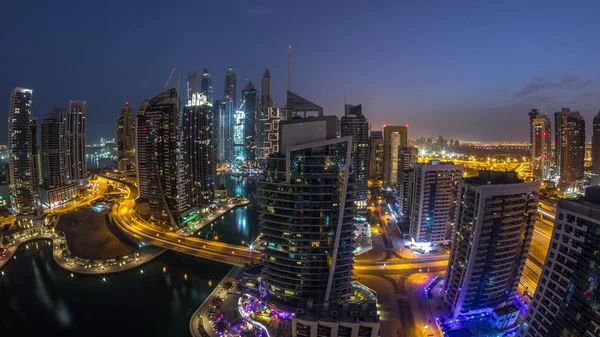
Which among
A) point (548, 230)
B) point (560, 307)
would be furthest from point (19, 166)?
point (548, 230)

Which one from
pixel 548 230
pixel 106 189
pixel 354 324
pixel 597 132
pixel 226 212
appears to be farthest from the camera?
pixel 106 189

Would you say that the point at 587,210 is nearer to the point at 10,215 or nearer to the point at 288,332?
the point at 288,332

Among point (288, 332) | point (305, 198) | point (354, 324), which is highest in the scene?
point (305, 198)

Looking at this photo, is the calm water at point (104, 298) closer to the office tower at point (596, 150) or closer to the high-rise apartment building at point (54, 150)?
the high-rise apartment building at point (54, 150)

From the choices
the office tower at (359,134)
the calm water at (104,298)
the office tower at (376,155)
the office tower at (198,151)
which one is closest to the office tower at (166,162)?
the office tower at (198,151)

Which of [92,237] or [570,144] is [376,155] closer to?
[570,144]

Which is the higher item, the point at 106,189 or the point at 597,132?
the point at 597,132
